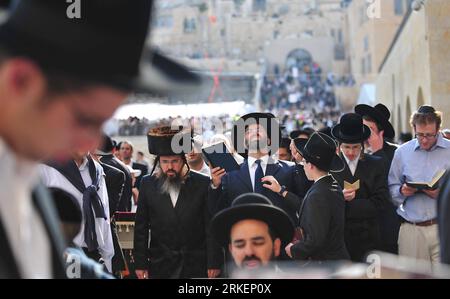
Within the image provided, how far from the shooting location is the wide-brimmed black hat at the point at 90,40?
181 cm

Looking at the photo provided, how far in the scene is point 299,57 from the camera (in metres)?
98.8

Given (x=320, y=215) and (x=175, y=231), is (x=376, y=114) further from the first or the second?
(x=320, y=215)

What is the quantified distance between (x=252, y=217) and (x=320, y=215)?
1470mm

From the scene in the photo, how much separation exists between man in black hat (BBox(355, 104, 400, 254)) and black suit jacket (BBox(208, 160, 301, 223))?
1001mm

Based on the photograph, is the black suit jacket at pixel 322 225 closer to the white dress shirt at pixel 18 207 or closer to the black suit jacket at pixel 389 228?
the black suit jacket at pixel 389 228

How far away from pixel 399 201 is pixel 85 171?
8.79 feet

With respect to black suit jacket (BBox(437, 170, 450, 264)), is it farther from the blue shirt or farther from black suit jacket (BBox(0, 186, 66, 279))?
the blue shirt

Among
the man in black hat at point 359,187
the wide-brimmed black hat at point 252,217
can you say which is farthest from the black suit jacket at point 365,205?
the wide-brimmed black hat at point 252,217

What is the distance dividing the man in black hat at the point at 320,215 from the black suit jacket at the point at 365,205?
114 cm

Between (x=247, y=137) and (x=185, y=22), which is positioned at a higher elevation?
(x=185, y=22)

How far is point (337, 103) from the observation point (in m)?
73.2

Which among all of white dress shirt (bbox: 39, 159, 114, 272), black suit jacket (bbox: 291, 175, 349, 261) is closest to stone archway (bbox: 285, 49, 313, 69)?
white dress shirt (bbox: 39, 159, 114, 272)

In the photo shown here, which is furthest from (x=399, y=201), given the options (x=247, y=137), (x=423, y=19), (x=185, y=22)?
(x=185, y=22)
